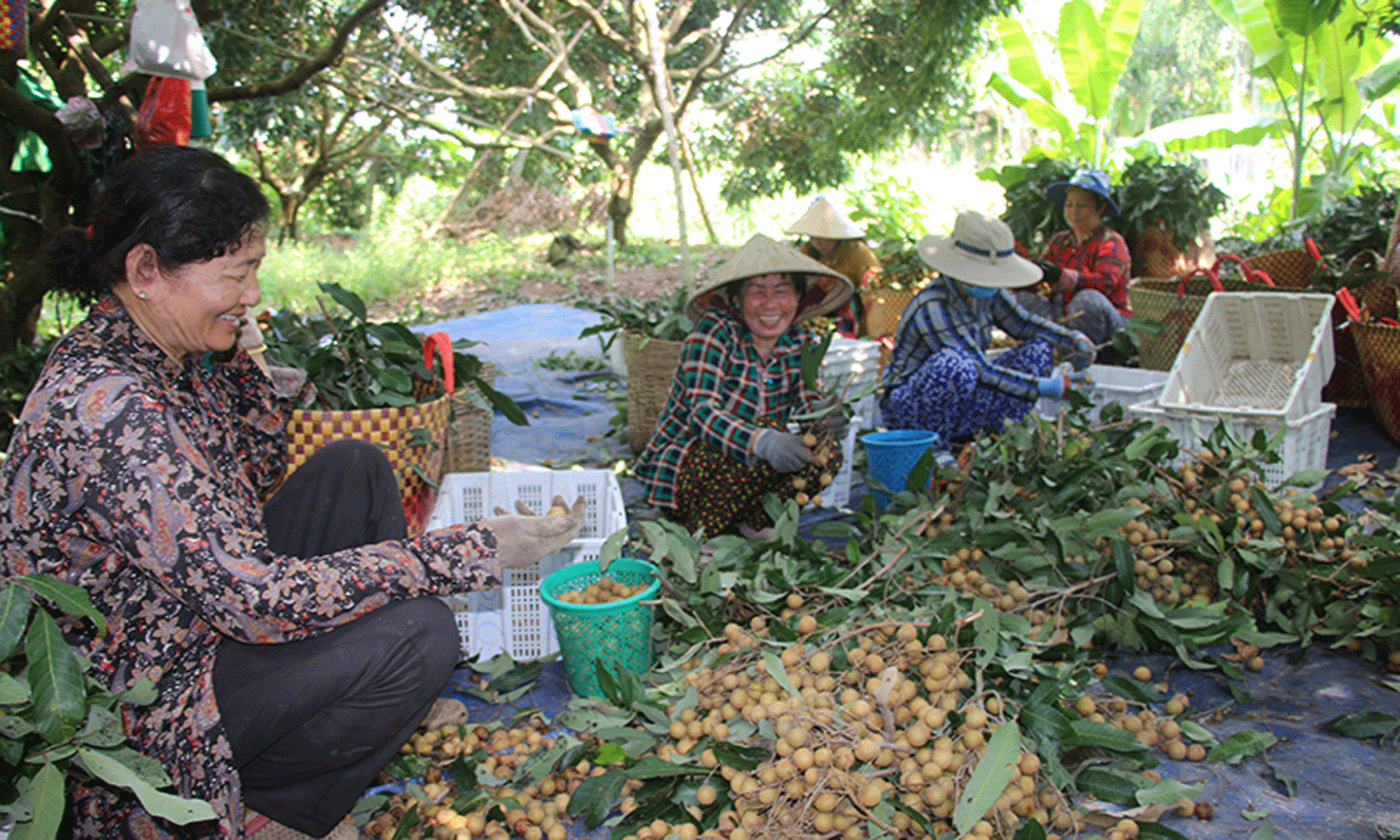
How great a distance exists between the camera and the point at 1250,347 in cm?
357

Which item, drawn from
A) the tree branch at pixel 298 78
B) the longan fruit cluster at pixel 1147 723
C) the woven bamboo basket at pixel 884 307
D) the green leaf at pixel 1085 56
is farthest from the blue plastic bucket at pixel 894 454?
the green leaf at pixel 1085 56

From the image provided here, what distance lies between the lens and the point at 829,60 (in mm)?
8656

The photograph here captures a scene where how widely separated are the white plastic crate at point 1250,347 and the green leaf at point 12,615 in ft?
10.5

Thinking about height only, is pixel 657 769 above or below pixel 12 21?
below

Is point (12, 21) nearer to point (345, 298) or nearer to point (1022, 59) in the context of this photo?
point (345, 298)

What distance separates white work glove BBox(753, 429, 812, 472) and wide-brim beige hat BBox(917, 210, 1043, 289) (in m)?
1.13

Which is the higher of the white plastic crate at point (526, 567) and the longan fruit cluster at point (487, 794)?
the white plastic crate at point (526, 567)

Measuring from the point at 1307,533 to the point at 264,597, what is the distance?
6.75 ft

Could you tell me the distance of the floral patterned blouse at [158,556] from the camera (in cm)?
113

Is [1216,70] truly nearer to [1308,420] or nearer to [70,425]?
[1308,420]

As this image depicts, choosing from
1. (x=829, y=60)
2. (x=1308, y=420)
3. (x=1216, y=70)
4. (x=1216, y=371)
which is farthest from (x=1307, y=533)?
(x=1216, y=70)

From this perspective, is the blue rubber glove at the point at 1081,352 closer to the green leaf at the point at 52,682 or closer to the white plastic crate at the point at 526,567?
the white plastic crate at the point at 526,567

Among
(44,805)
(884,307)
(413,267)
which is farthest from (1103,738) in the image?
(413,267)

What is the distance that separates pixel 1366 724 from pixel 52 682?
197cm
